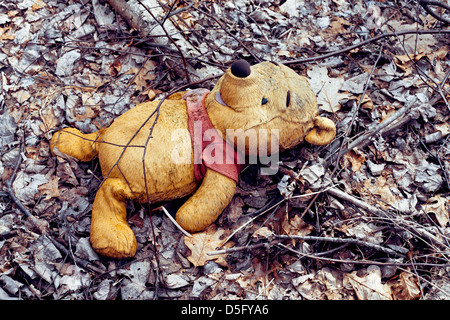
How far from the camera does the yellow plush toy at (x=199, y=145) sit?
264 cm

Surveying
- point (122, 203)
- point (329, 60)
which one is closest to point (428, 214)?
point (329, 60)

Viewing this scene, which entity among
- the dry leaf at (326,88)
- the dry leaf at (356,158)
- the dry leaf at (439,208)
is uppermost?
the dry leaf at (326,88)

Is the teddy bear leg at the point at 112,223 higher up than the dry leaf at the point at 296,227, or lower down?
higher up

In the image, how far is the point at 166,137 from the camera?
2766 millimetres

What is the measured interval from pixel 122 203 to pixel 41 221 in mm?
788

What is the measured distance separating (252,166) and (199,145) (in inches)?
28.3

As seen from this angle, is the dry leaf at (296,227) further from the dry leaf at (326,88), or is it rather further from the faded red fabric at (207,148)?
the dry leaf at (326,88)

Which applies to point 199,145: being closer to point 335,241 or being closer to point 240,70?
point 240,70

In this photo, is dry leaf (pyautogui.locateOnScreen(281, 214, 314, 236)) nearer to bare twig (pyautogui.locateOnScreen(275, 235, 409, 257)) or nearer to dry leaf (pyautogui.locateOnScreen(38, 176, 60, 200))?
bare twig (pyautogui.locateOnScreen(275, 235, 409, 257))

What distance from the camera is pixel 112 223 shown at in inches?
107

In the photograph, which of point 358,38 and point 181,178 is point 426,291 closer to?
point 181,178

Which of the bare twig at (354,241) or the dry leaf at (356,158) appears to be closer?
the bare twig at (354,241)

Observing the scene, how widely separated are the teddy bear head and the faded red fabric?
0.24 feet

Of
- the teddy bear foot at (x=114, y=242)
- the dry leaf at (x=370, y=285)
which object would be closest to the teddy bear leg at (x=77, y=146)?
the teddy bear foot at (x=114, y=242)
